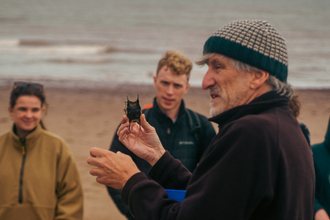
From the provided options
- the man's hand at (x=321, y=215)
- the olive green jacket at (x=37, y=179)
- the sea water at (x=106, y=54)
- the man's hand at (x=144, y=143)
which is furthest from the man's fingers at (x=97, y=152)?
the sea water at (x=106, y=54)

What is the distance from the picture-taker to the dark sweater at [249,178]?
133cm

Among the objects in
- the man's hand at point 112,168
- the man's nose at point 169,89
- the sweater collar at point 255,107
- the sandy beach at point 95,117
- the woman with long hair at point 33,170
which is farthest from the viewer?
the sandy beach at point 95,117

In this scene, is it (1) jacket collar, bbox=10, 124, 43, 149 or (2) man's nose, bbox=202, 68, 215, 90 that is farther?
(1) jacket collar, bbox=10, 124, 43, 149

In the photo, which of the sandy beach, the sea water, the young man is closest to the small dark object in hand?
the young man

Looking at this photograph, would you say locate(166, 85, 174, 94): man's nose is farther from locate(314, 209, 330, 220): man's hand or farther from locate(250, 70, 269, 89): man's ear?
locate(314, 209, 330, 220): man's hand

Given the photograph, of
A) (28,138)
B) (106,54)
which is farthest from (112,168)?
(106,54)

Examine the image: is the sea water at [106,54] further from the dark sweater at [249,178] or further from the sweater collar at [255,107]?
the dark sweater at [249,178]

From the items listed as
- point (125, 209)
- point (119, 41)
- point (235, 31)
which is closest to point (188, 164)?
point (125, 209)

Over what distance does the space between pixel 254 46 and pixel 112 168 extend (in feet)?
2.98

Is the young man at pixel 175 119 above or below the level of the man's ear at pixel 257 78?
below

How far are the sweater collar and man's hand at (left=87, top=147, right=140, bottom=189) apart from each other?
1.62ft

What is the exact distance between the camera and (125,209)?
116 inches

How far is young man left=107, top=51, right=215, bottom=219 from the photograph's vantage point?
286 cm

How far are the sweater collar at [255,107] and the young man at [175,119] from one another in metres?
1.26
